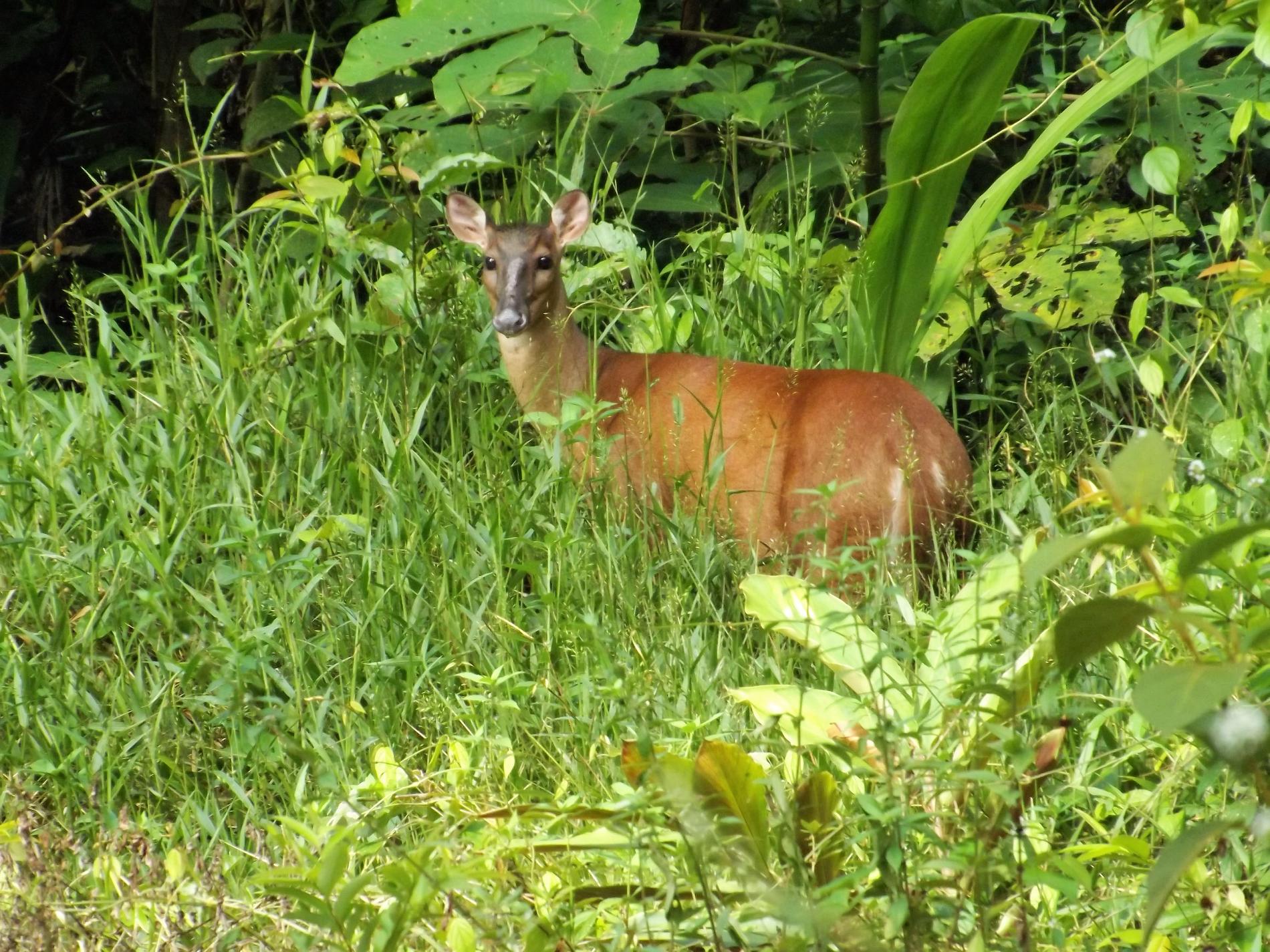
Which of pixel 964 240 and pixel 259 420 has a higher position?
pixel 964 240

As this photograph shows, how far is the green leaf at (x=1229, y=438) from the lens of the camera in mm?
3003

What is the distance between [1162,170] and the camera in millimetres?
3668

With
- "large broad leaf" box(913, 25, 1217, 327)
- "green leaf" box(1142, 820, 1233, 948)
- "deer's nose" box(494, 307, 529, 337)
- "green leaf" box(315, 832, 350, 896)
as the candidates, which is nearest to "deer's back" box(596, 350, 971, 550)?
"deer's nose" box(494, 307, 529, 337)

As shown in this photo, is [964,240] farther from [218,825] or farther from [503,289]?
[218,825]

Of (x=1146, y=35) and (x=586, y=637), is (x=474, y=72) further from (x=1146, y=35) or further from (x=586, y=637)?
A: (x=1146, y=35)

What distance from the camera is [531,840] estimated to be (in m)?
2.38

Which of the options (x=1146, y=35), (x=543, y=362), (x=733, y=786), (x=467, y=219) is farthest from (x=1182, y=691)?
(x=467, y=219)

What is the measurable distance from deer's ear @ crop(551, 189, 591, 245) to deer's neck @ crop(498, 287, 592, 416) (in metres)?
0.22

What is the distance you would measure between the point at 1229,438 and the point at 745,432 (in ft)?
4.91

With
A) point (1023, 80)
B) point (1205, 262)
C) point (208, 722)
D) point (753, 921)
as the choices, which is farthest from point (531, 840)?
point (1023, 80)

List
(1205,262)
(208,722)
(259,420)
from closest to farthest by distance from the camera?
1. (208,722)
2. (259,420)
3. (1205,262)

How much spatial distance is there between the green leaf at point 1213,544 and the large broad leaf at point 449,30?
3663 mm

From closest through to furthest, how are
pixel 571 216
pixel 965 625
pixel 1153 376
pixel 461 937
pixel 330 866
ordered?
pixel 330 866
pixel 461 937
pixel 965 625
pixel 1153 376
pixel 571 216

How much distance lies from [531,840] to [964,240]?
2.63 meters
